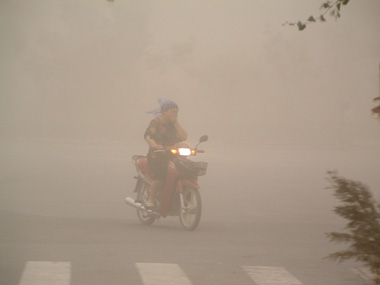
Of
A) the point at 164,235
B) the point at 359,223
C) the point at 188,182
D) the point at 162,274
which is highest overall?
the point at 188,182

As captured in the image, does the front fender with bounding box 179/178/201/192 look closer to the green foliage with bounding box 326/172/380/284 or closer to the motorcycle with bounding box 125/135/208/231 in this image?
the motorcycle with bounding box 125/135/208/231

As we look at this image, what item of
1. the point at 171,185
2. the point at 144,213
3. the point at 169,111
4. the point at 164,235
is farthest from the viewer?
the point at 144,213

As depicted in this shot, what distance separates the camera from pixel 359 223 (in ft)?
23.7

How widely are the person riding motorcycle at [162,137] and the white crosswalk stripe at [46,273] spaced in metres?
3.54

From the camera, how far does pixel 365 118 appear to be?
6800 cm

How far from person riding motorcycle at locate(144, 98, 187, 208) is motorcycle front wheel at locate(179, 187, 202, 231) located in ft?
1.46

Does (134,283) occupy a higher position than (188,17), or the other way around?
(188,17)

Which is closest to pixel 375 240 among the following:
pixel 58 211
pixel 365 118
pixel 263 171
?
pixel 58 211

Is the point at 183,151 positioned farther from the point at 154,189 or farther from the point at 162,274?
the point at 162,274

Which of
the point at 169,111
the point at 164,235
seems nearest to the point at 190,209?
the point at 164,235

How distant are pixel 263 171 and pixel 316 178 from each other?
2.20 metres

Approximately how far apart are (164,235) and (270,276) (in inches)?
120

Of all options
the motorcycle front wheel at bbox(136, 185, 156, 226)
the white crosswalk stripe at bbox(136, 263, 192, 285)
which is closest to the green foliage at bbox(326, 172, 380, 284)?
the white crosswalk stripe at bbox(136, 263, 192, 285)

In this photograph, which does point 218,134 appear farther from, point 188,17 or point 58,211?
point 58,211
